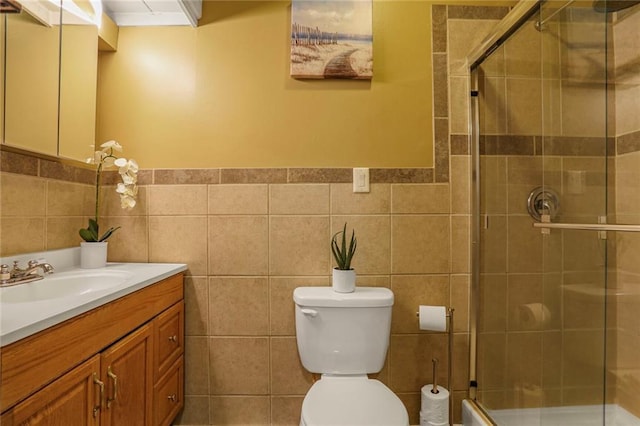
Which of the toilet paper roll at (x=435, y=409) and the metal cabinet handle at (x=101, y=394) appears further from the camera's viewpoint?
the toilet paper roll at (x=435, y=409)

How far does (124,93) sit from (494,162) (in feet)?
5.80

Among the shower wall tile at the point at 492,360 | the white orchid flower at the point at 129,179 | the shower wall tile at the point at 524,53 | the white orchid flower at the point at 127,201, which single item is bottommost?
the shower wall tile at the point at 492,360

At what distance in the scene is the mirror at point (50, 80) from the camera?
Answer: 1046mm

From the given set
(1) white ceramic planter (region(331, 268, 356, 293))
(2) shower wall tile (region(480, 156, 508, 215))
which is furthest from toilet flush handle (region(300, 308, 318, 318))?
(2) shower wall tile (region(480, 156, 508, 215))

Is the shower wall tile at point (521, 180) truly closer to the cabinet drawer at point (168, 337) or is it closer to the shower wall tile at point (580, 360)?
the shower wall tile at point (580, 360)

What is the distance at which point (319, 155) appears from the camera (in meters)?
1.47

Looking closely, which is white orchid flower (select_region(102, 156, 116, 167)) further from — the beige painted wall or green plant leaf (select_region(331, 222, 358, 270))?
green plant leaf (select_region(331, 222, 358, 270))

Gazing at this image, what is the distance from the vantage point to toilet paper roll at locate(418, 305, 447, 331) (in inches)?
51.9

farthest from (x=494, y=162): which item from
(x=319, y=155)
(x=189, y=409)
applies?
(x=189, y=409)

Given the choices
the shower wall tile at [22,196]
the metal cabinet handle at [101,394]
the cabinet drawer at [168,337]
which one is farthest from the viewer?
the cabinet drawer at [168,337]

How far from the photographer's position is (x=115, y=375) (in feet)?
2.99

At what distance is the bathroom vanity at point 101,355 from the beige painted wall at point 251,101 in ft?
2.05

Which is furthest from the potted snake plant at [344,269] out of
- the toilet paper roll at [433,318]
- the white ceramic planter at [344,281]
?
the toilet paper roll at [433,318]

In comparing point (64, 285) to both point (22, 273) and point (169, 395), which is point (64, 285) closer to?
point (22, 273)
